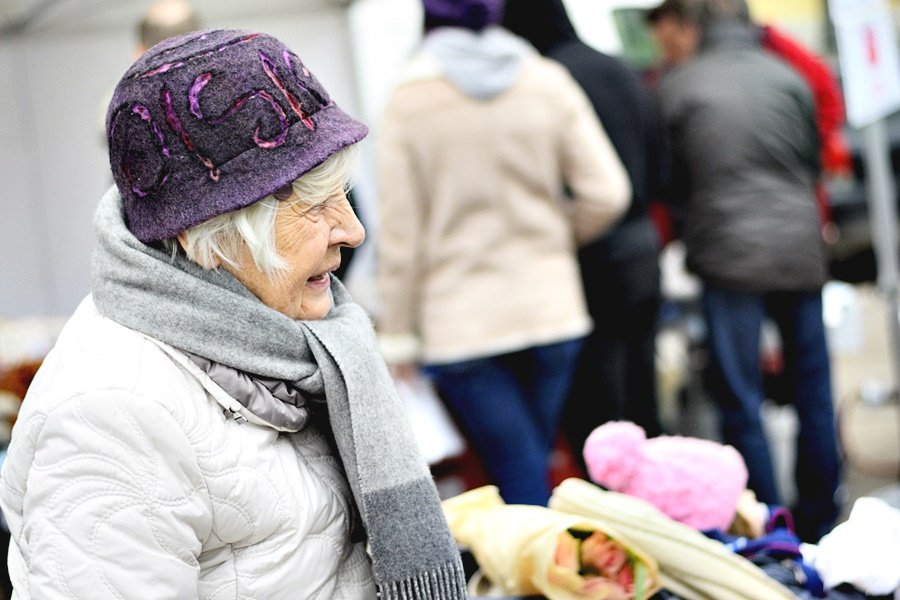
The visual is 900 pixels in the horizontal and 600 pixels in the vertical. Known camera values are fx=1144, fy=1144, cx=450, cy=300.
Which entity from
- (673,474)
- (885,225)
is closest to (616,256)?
(885,225)

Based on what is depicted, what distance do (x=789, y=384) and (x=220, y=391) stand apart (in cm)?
295

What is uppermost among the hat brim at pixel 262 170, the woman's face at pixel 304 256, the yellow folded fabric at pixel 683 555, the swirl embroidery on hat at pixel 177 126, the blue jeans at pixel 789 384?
the swirl embroidery on hat at pixel 177 126

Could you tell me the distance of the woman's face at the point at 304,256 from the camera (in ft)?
4.98

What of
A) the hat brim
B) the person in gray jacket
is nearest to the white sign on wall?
the person in gray jacket

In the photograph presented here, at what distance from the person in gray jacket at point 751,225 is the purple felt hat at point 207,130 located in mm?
2568

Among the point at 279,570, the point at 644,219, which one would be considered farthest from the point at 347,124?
the point at 644,219

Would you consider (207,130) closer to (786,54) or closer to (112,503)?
(112,503)

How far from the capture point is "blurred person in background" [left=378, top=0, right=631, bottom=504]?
322 cm

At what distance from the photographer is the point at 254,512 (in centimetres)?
141

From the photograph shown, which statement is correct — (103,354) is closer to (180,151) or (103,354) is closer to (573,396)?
(180,151)

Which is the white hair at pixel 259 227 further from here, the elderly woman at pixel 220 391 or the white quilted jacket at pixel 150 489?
the white quilted jacket at pixel 150 489

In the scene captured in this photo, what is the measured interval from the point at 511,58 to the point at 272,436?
6.64 feet

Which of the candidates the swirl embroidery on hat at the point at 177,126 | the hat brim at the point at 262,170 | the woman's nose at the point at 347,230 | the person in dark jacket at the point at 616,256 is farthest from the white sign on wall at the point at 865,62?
the swirl embroidery on hat at the point at 177,126

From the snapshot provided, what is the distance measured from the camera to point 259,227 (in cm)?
148
